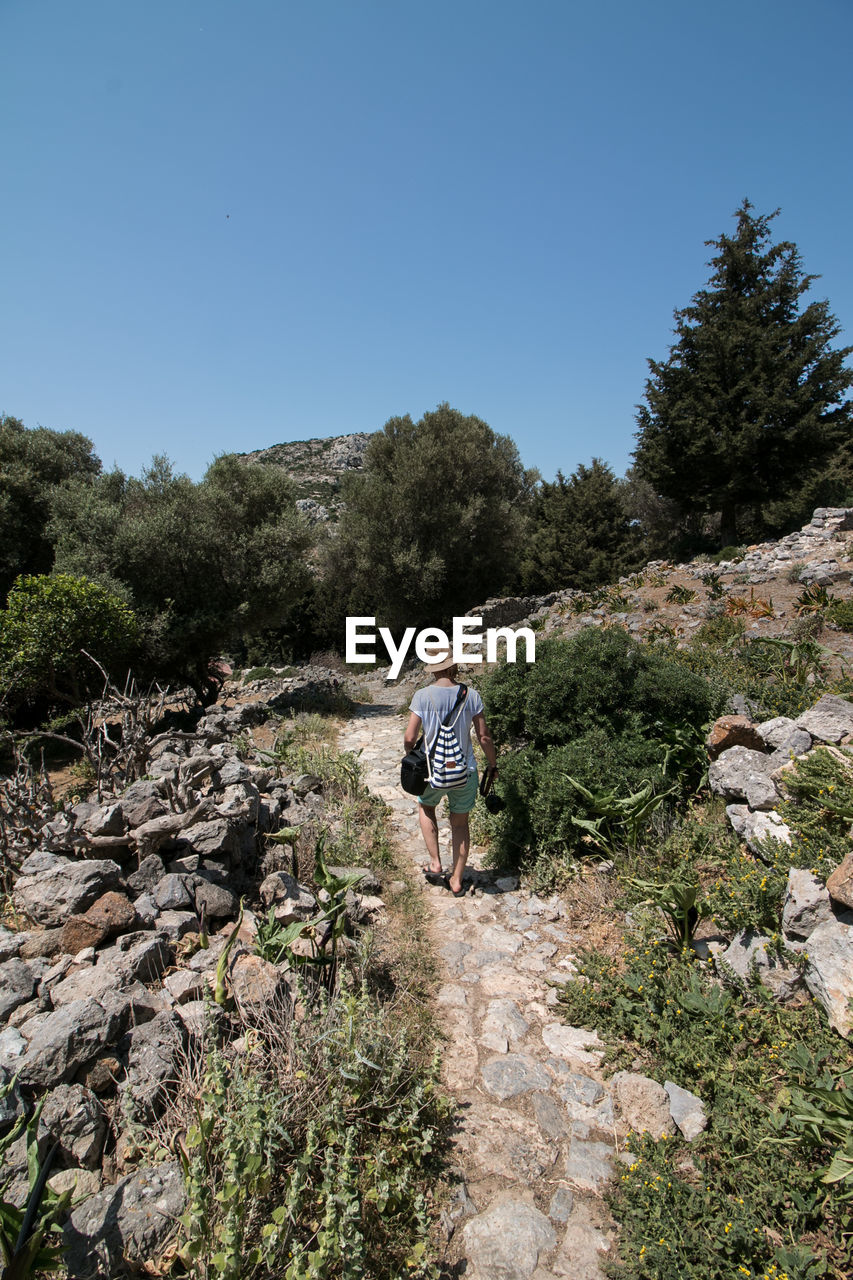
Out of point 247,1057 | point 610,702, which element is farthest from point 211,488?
point 247,1057

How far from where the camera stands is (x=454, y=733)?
483 centimetres

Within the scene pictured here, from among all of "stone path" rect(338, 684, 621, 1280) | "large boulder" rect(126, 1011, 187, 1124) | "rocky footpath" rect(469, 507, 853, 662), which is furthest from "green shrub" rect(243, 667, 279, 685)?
"large boulder" rect(126, 1011, 187, 1124)

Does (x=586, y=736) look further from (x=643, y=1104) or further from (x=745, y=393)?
(x=745, y=393)

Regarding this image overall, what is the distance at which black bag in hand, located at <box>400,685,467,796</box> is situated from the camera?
4.83 meters

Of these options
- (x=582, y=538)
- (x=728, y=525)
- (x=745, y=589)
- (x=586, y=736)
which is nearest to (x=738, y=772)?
(x=586, y=736)

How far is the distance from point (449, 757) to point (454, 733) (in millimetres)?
202

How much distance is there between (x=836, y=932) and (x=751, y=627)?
7965 millimetres

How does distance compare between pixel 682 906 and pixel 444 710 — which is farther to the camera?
pixel 444 710

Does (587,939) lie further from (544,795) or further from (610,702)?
(610,702)

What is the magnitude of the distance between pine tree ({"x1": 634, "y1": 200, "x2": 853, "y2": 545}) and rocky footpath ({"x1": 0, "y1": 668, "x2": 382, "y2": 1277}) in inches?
839

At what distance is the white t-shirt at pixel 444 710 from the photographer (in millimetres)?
4816

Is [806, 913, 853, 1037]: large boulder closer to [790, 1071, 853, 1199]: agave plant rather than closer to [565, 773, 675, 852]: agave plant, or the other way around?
[790, 1071, 853, 1199]: agave plant

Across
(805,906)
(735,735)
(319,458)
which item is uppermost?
(319,458)

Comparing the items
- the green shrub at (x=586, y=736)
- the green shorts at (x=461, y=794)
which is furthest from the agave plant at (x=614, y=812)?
the green shorts at (x=461, y=794)
